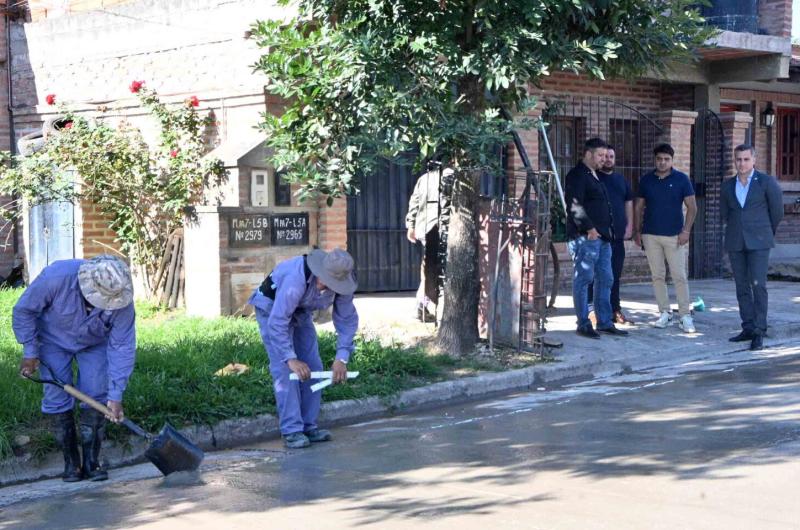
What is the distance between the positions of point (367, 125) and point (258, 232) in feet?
9.38

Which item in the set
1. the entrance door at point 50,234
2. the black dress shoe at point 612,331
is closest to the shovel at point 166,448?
the black dress shoe at point 612,331

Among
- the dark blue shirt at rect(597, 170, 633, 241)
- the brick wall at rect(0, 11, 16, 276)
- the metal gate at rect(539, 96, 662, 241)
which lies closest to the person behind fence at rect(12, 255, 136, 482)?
the dark blue shirt at rect(597, 170, 633, 241)

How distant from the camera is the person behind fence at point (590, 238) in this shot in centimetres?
1114

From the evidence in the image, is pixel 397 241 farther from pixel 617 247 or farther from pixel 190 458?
pixel 190 458

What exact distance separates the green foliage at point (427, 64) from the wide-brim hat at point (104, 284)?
332 centimetres

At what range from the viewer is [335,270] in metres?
7.04

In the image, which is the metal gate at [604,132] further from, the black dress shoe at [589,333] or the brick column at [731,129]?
the black dress shoe at [589,333]

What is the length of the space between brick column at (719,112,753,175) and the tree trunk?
8.35m

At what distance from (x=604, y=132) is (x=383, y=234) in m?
4.21

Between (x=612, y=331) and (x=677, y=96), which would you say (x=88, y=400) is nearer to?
(x=612, y=331)

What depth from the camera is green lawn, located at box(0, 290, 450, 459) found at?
24.3 ft

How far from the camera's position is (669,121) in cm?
1636

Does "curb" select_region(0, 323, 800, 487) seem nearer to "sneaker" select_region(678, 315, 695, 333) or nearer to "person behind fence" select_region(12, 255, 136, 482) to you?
"person behind fence" select_region(12, 255, 136, 482)

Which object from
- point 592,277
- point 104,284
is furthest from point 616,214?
point 104,284
